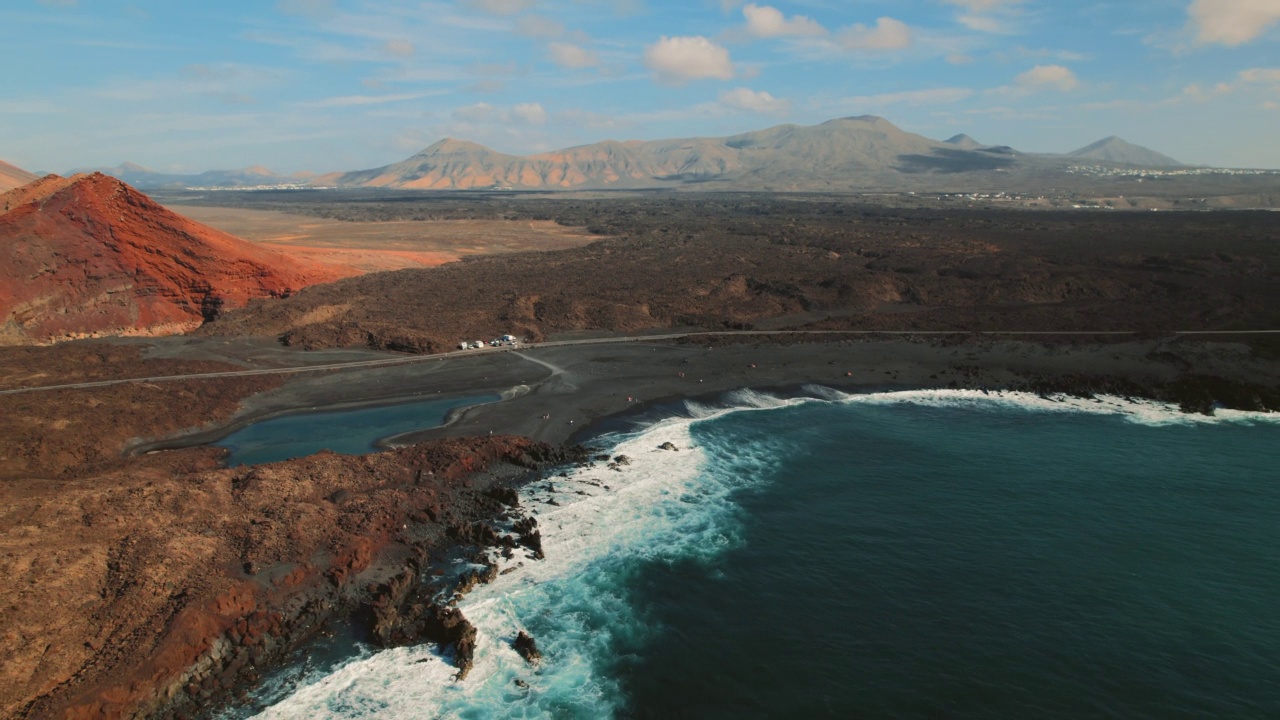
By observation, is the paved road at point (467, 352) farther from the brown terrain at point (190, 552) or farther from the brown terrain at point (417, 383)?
the brown terrain at point (190, 552)

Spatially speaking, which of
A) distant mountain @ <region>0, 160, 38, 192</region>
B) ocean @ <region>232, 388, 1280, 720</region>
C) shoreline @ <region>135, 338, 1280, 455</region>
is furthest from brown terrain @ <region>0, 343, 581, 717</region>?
distant mountain @ <region>0, 160, 38, 192</region>

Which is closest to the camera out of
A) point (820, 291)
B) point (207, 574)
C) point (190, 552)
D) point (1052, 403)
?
point (207, 574)

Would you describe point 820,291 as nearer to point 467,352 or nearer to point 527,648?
point 467,352

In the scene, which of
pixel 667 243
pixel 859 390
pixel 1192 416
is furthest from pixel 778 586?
pixel 667 243

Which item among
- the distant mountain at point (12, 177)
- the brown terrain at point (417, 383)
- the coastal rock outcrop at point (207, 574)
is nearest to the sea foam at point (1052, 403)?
the brown terrain at point (417, 383)

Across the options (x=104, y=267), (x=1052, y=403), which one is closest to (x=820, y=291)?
(x=1052, y=403)

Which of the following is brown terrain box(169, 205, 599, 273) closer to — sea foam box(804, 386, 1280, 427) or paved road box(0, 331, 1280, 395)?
paved road box(0, 331, 1280, 395)
